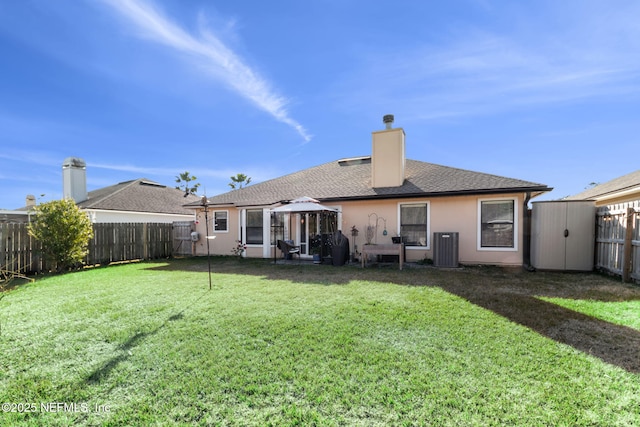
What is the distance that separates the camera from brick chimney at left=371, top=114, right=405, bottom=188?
1053cm

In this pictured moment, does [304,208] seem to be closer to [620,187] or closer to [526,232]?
[526,232]

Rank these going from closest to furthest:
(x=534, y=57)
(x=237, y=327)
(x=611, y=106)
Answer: (x=237, y=327), (x=534, y=57), (x=611, y=106)

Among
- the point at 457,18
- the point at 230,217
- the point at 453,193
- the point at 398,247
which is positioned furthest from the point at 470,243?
the point at 230,217

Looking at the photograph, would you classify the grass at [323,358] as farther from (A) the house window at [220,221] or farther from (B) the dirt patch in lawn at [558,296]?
(A) the house window at [220,221]

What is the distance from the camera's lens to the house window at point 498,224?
8.59m

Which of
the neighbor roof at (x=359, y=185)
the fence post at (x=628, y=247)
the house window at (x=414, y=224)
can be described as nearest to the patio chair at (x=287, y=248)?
the neighbor roof at (x=359, y=185)

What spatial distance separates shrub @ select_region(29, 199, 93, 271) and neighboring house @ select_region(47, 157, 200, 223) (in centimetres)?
576

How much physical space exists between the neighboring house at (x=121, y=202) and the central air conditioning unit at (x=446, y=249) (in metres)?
13.4

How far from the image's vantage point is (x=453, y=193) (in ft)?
29.1

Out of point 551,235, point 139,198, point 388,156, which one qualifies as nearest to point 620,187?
point 551,235

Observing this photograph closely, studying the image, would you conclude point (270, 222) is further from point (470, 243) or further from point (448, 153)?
point (448, 153)

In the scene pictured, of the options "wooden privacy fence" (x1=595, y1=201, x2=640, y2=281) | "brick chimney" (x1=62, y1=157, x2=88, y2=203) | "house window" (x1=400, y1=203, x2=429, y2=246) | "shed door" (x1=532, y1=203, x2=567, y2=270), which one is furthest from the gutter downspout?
"brick chimney" (x1=62, y1=157, x2=88, y2=203)

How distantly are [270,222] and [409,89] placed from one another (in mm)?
7505

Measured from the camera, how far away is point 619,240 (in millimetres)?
6699
